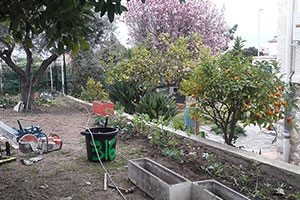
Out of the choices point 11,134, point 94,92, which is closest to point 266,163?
point 11,134

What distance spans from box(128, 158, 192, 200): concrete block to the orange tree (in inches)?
52.1

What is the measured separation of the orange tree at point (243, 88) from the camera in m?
3.76

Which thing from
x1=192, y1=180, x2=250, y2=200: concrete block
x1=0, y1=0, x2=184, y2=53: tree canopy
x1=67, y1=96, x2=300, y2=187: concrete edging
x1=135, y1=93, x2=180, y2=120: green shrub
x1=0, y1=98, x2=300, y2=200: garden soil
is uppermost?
x1=0, y1=0, x2=184, y2=53: tree canopy

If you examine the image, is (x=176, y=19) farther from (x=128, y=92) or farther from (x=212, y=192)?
(x=212, y=192)

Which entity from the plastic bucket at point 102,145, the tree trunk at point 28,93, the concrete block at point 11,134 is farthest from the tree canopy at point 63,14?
the tree trunk at point 28,93

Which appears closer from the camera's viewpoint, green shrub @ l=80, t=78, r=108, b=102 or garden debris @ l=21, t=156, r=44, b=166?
garden debris @ l=21, t=156, r=44, b=166

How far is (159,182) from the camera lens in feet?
9.76

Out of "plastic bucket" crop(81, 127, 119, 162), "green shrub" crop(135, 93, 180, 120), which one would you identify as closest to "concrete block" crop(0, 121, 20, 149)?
"plastic bucket" crop(81, 127, 119, 162)

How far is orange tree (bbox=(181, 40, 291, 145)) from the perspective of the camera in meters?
3.76

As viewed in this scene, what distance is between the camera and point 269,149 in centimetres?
669

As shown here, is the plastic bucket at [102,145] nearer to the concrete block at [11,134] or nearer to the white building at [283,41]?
the concrete block at [11,134]

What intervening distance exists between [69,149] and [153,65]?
446 centimetres

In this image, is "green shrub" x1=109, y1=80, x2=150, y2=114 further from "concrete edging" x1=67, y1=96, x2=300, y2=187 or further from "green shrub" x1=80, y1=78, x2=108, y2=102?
"concrete edging" x1=67, y1=96, x2=300, y2=187

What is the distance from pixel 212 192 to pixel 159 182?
0.56 metres
